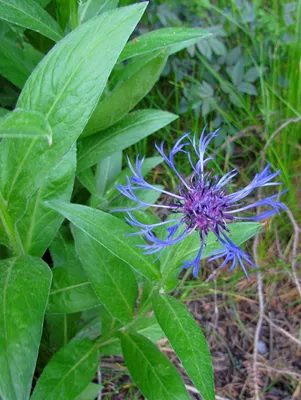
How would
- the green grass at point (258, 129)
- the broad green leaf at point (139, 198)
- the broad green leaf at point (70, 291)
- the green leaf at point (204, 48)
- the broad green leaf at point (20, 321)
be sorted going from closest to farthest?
the broad green leaf at point (20, 321) → the broad green leaf at point (70, 291) → the broad green leaf at point (139, 198) → the green grass at point (258, 129) → the green leaf at point (204, 48)

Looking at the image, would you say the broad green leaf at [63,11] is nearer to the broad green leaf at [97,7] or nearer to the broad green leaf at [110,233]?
the broad green leaf at [97,7]

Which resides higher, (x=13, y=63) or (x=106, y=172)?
(x=13, y=63)

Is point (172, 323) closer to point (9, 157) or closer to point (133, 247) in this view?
point (133, 247)

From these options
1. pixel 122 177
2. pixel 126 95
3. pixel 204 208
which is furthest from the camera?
pixel 122 177

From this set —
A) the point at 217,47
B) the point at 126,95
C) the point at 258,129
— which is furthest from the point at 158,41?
the point at 217,47

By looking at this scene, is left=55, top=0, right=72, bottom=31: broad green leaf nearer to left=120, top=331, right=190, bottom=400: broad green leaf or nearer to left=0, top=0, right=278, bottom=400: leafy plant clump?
left=0, top=0, right=278, bottom=400: leafy plant clump

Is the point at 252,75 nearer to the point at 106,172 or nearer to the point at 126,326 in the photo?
the point at 106,172

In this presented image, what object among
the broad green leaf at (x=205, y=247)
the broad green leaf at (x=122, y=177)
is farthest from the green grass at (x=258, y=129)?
the broad green leaf at (x=205, y=247)
